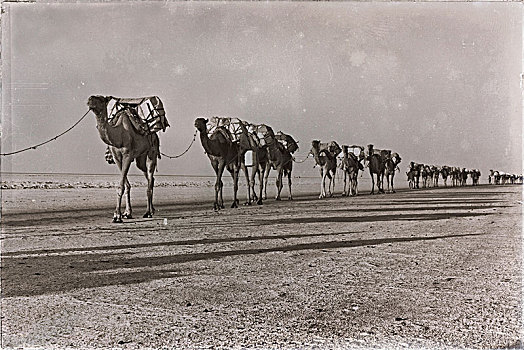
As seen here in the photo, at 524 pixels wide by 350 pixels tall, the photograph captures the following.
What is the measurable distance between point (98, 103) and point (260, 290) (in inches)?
276

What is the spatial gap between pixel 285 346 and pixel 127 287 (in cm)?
225

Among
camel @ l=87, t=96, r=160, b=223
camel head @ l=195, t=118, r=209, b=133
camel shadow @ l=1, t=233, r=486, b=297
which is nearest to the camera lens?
camel shadow @ l=1, t=233, r=486, b=297

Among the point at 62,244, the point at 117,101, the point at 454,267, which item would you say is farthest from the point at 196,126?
the point at 454,267

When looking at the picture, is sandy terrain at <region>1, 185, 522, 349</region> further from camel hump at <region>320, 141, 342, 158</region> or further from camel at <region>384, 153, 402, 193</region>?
camel at <region>384, 153, 402, 193</region>

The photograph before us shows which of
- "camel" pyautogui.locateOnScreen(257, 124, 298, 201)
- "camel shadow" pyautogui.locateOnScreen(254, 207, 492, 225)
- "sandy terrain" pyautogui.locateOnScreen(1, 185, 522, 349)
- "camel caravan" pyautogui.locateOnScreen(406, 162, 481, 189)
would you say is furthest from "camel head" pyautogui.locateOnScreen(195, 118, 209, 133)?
"camel caravan" pyautogui.locateOnScreen(406, 162, 481, 189)

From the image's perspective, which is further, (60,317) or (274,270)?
(274,270)

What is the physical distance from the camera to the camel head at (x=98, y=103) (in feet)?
35.1

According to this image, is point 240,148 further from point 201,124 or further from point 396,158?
point 396,158

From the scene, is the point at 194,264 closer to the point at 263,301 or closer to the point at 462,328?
the point at 263,301

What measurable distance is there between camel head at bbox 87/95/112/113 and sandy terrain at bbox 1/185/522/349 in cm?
259

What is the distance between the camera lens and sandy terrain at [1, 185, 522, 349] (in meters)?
3.94

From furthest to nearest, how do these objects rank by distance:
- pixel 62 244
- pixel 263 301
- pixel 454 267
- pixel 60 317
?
pixel 62 244, pixel 454 267, pixel 263 301, pixel 60 317

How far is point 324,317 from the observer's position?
436 centimetres

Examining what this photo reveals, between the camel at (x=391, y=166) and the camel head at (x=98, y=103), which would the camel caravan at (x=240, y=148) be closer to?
the camel head at (x=98, y=103)
